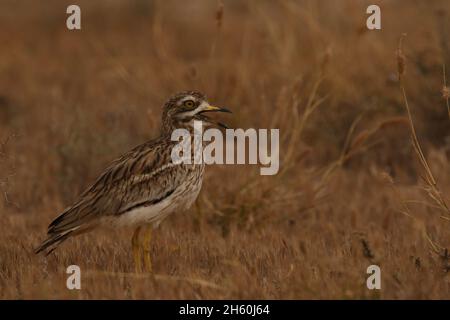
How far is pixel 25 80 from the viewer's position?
14.9 metres

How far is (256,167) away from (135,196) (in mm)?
2418

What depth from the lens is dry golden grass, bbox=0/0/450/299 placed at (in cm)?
610

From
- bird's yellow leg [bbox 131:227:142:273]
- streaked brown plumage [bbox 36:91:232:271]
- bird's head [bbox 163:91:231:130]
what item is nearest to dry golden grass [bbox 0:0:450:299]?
bird's yellow leg [bbox 131:227:142:273]

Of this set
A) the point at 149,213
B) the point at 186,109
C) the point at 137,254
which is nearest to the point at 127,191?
the point at 149,213

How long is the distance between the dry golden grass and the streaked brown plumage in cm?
35

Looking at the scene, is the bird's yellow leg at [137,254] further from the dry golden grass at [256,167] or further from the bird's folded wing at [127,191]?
the bird's folded wing at [127,191]

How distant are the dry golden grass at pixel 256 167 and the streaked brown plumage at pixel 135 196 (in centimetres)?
35

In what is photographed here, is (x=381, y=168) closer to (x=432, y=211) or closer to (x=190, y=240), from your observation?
(x=432, y=211)

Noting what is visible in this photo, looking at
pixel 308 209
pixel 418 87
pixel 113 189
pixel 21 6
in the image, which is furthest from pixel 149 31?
pixel 113 189

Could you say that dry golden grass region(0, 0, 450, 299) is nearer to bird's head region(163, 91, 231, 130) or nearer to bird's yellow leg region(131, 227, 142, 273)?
bird's yellow leg region(131, 227, 142, 273)

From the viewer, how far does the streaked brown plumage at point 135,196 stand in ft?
20.8

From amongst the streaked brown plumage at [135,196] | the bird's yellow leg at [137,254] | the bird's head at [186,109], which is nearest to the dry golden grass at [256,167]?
the bird's yellow leg at [137,254]
